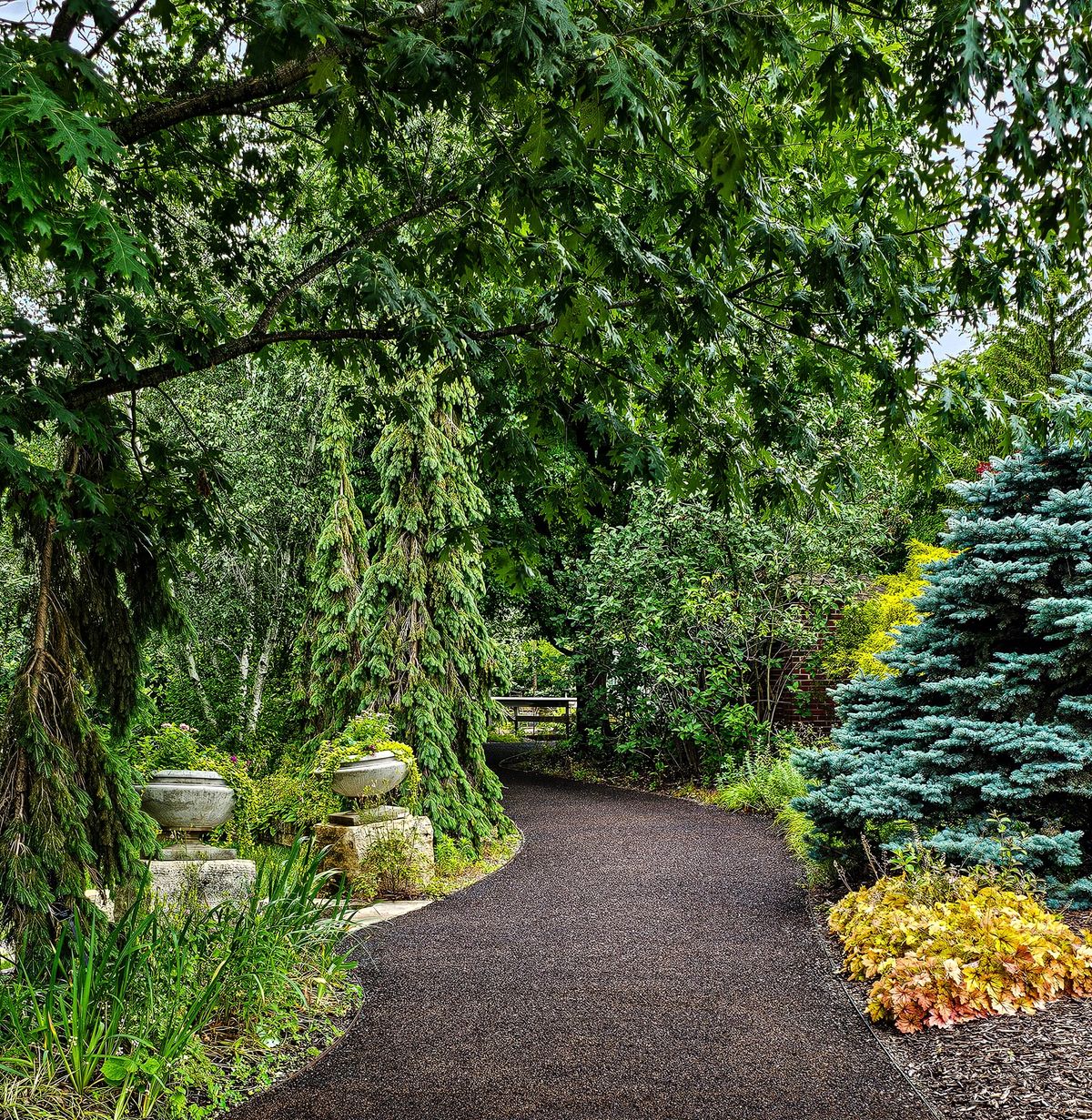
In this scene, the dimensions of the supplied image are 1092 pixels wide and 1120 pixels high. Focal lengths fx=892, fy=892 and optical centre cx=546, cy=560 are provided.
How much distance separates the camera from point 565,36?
2.09 m

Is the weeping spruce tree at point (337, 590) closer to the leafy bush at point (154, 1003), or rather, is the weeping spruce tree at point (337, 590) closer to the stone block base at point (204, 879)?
the stone block base at point (204, 879)

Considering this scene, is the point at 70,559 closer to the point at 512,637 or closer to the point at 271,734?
the point at 271,734

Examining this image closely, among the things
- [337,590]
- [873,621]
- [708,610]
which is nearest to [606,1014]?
[337,590]

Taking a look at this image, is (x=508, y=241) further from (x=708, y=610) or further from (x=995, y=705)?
(x=708, y=610)

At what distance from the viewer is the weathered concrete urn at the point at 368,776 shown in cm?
671

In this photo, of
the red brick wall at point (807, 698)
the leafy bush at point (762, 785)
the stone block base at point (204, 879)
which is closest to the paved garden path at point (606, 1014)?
the stone block base at point (204, 879)

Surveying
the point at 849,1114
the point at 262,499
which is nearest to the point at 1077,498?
the point at 849,1114

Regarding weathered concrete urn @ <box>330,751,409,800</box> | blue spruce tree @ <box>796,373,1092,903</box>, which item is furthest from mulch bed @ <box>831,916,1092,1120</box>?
weathered concrete urn @ <box>330,751,409,800</box>

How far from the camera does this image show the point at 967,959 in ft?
13.1

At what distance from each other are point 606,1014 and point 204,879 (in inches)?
104

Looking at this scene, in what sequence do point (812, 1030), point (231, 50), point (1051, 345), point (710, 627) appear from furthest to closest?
1. point (1051, 345)
2. point (710, 627)
3. point (231, 50)
4. point (812, 1030)

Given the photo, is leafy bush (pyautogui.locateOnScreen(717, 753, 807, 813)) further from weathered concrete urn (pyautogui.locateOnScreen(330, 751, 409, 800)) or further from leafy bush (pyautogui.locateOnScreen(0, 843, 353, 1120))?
leafy bush (pyautogui.locateOnScreen(0, 843, 353, 1120))

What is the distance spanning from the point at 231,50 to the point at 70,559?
101 inches

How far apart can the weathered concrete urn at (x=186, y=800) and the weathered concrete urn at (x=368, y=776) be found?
3.43 feet
